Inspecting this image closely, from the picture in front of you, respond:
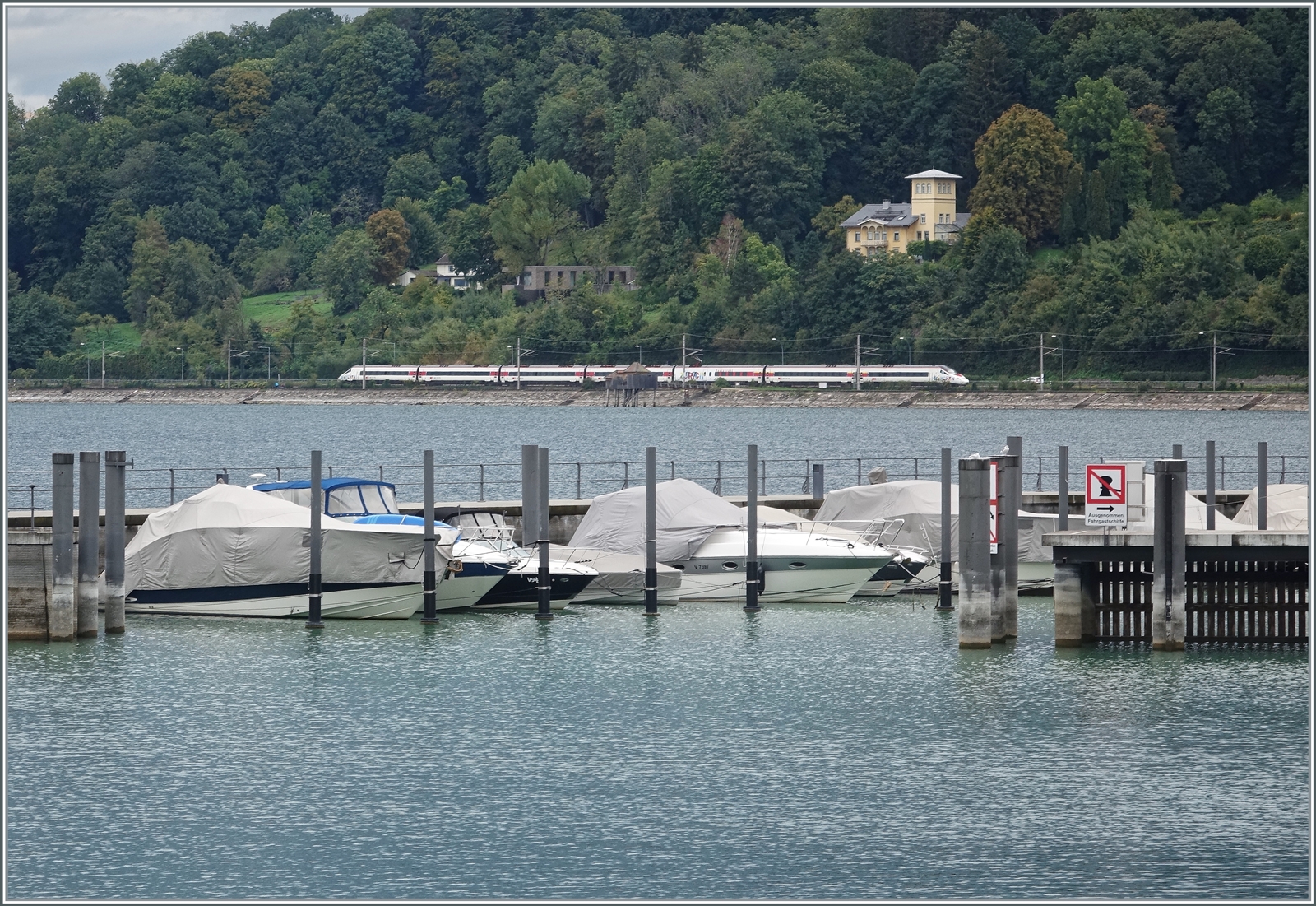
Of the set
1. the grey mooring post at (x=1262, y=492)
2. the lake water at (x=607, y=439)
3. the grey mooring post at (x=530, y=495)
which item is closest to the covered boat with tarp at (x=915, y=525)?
the grey mooring post at (x=1262, y=492)

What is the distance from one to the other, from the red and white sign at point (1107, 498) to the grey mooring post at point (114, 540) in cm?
1394

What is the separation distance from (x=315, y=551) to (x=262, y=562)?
1.49 meters

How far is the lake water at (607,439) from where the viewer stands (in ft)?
268

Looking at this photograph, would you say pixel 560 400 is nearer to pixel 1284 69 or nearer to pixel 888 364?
pixel 888 364

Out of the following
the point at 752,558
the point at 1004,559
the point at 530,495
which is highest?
the point at 530,495

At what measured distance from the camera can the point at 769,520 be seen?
3856 cm

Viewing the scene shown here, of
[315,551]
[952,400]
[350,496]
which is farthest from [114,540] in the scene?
[952,400]

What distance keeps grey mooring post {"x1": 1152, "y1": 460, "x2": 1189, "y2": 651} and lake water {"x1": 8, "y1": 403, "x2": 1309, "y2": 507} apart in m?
32.4

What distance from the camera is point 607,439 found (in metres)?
126

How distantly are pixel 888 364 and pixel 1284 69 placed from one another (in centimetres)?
4847

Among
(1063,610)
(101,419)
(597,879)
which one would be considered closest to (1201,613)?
(1063,610)

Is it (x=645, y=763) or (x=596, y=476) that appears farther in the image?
Answer: (x=596, y=476)

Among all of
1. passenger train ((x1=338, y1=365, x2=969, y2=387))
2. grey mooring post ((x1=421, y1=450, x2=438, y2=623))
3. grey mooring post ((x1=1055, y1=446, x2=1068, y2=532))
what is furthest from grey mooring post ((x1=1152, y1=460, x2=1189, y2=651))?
passenger train ((x1=338, y1=365, x2=969, y2=387))

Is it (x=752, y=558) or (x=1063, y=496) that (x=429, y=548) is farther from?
(x=1063, y=496)
